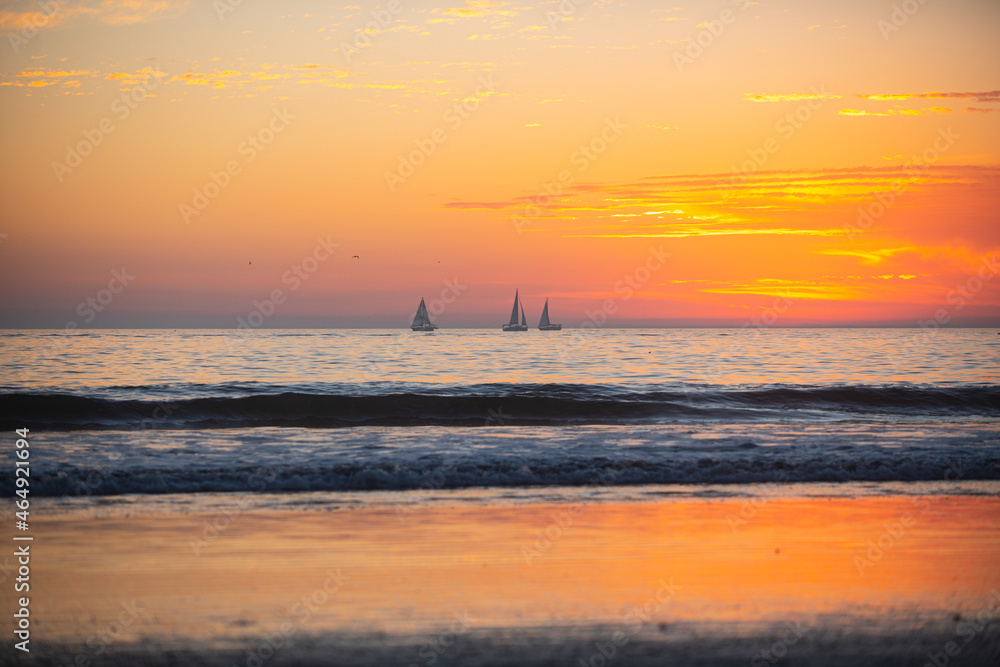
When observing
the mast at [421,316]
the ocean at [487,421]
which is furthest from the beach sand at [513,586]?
the mast at [421,316]

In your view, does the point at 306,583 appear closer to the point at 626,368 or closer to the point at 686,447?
the point at 686,447

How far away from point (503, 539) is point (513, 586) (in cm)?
181

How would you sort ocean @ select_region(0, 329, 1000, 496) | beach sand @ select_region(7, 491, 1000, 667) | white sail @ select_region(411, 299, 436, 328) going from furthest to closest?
white sail @ select_region(411, 299, 436, 328) → ocean @ select_region(0, 329, 1000, 496) → beach sand @ select_region(7, 491, 1000, 667)

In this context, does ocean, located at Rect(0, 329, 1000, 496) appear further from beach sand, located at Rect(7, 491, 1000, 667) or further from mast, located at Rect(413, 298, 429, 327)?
mast, located at Rect(413, 298, 429, 327)

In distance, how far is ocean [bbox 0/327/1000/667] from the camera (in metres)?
6.05

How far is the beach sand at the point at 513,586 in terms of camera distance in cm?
581

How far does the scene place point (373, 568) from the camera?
7.77 meters

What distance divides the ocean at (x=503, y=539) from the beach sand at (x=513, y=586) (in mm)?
32

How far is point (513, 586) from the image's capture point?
23.7ft

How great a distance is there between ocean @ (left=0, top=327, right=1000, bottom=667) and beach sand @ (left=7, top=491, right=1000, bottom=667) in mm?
32

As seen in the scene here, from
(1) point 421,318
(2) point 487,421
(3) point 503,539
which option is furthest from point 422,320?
(3) point 503,539

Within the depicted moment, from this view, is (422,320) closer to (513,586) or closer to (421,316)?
(421,316)

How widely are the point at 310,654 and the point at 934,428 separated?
821 inches

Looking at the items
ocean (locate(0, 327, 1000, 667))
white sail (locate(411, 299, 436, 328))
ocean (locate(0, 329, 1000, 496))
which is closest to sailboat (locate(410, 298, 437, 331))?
white sail (locate(411, 299, 436, 328))
